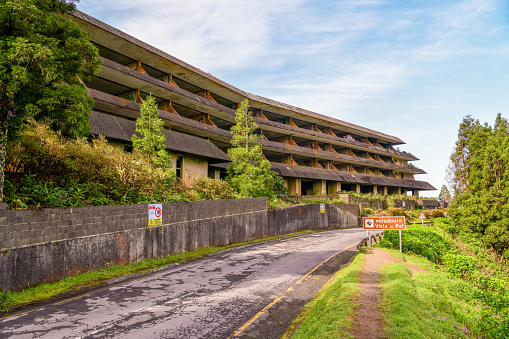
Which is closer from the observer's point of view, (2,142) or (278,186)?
(2,142)

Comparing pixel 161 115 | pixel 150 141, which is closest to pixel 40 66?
pixel 150 141

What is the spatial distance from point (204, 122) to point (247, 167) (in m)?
10.9

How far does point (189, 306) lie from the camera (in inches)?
335

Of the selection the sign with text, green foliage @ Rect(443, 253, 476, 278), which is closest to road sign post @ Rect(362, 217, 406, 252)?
green foliage @ Rect(443, 253, 476, 278)

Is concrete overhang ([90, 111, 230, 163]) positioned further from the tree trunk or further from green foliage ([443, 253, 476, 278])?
green foliage ([443, 253, 476, 278])

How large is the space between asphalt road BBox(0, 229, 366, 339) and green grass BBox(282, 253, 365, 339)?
12.9 inches

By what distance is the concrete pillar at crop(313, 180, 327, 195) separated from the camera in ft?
159

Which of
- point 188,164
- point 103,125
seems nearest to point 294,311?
point 103,125

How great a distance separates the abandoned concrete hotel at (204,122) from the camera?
2439cm

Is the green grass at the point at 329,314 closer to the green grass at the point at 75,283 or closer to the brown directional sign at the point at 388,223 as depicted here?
the green grass at the point at 75,283

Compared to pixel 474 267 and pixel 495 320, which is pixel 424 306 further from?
pixel 474 267

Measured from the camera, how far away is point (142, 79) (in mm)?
25703

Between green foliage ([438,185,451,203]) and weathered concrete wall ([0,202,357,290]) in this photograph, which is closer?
weathered concrete wall ([0,202,357,290])

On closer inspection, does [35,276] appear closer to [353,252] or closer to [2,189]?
[2,189]
